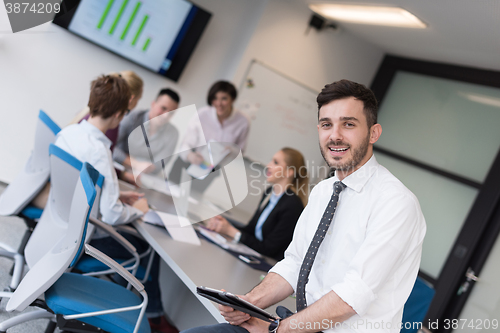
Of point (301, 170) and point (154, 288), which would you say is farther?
point (301, 170)

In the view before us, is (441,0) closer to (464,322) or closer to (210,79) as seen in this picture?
(210,79)

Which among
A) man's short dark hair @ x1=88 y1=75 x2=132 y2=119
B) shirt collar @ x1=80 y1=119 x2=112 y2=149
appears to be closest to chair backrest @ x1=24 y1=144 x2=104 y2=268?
shirt collar @ x1=80 y1=119 x2=112 y2=149

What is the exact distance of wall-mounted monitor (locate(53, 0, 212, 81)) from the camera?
158 inches

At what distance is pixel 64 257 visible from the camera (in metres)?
1.64

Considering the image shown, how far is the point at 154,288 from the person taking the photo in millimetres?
2697

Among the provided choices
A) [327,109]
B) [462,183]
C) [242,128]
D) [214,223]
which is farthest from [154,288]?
[462,183]

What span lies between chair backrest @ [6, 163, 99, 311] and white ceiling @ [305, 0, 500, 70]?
2815 millimetres

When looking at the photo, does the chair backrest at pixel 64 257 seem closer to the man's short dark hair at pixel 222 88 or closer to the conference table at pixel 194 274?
the conference table at pixel 194 274

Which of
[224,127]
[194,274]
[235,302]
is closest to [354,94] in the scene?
[235,302]

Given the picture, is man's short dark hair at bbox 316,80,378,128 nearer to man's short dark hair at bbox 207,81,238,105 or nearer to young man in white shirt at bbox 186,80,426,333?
young man in white shirt at bbox 186,80,426,333

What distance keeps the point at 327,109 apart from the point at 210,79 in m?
3.42

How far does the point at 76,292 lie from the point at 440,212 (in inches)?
150

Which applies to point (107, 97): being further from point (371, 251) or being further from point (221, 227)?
point (371, 251)

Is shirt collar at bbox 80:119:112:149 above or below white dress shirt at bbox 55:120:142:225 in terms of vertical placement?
above
